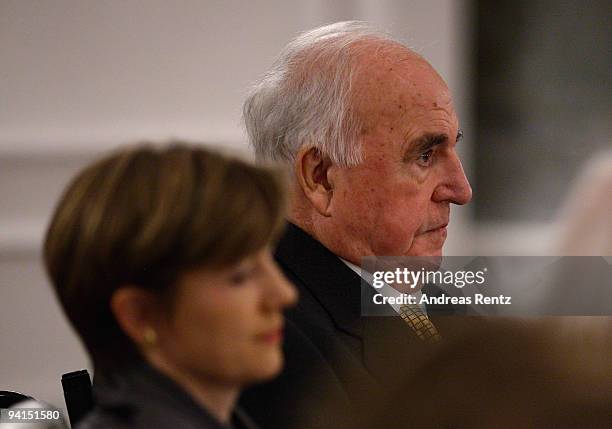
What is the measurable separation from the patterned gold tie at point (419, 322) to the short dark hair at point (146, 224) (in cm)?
21

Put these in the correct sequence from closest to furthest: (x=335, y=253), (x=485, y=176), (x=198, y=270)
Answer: (x=198, y=270)
(x=335, y=253)
(x=485, y=176)

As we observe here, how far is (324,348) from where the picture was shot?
3.71ft

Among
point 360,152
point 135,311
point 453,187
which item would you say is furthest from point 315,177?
point 135,311

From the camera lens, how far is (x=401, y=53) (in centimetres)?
134

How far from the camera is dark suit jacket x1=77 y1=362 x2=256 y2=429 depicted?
60cm

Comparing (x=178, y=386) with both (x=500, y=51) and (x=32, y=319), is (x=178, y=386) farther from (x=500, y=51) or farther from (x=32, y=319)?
(x=500, y=51)

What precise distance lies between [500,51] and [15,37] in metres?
1.61

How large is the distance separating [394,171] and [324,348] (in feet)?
0.94

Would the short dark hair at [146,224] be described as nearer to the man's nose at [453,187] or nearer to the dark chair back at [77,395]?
the dark chair back at [77,395]

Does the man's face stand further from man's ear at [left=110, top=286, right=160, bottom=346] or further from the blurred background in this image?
the blurred background

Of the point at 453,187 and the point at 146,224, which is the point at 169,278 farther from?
the point at 453,187

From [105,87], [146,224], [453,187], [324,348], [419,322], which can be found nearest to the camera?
[146,224]

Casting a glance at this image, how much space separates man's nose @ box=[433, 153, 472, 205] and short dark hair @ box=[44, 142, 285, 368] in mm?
694

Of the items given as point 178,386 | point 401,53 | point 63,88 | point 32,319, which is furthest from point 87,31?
point 178,386
